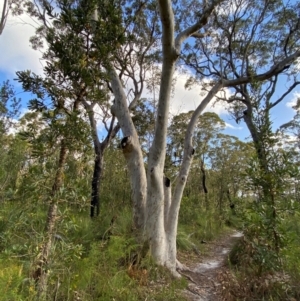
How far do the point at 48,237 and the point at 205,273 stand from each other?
4041 mm

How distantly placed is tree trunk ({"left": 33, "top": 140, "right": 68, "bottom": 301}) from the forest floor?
236 cm

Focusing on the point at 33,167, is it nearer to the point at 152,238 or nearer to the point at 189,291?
the point at 152,238

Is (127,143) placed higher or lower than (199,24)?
lower

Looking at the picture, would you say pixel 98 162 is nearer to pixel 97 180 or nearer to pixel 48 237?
pixel 97 180

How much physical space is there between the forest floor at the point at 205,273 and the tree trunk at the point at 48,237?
7.75ft

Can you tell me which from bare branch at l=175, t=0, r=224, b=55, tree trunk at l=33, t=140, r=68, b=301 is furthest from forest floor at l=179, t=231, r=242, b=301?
bare branch at l=175, t=0, r=224, b=55

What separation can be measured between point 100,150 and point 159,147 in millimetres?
4258

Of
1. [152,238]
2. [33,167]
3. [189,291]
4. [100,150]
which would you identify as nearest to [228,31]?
[100,150]

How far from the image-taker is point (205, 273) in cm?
547

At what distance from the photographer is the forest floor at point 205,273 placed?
13.5 ft

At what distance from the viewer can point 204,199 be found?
46.1ft

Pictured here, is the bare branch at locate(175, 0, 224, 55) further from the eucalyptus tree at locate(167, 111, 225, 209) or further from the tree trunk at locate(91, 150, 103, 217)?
the eucalyptus tree at locate(167, 111, 225, 209)

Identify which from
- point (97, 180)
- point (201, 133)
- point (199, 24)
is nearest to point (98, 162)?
point (97, 180)

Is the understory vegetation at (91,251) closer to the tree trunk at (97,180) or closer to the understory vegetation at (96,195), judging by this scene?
the understory vegetation at (96,195)
